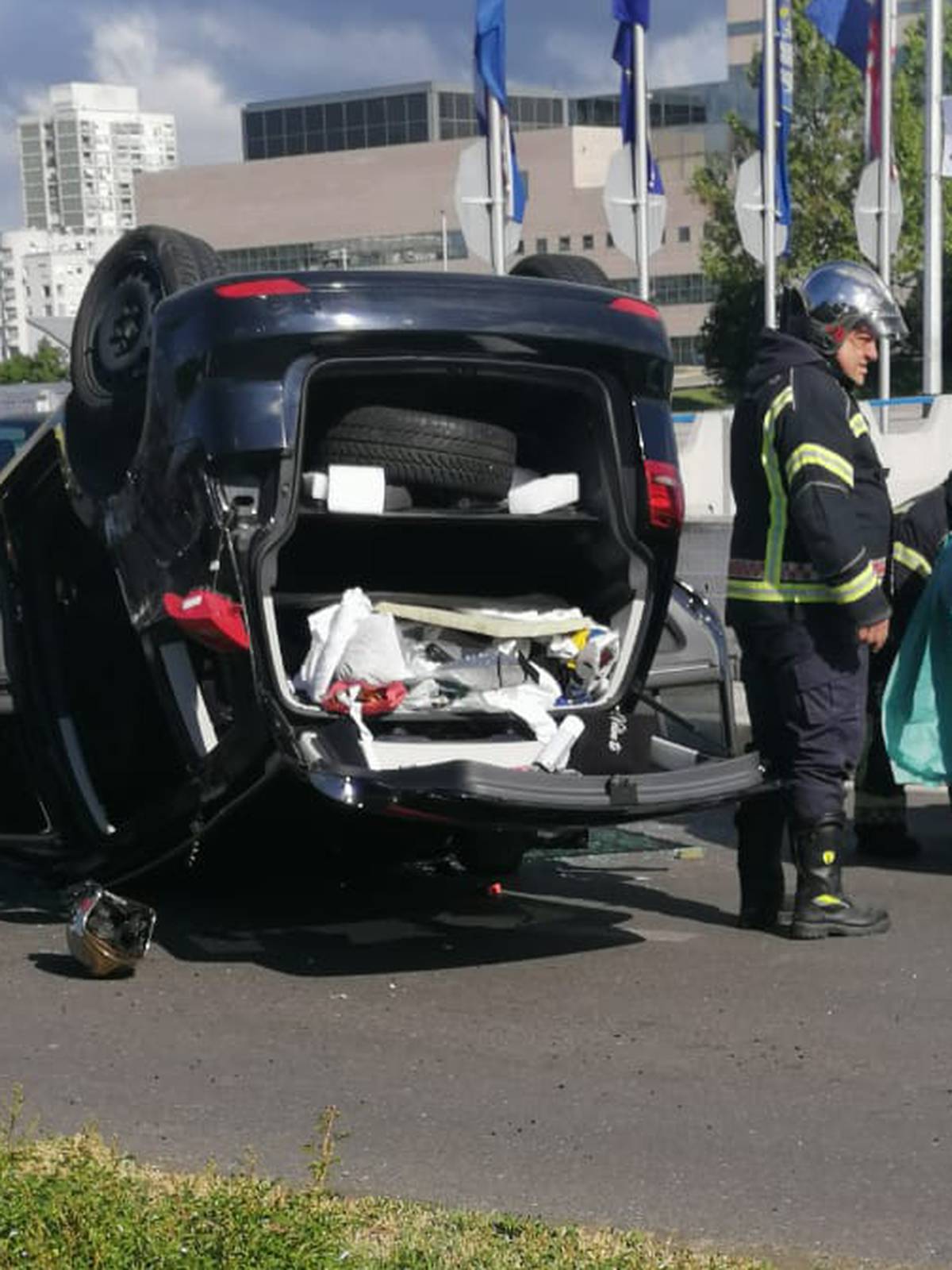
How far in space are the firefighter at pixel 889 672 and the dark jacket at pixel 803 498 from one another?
4.42 feet

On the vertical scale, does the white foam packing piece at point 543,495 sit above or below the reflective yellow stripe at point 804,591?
above

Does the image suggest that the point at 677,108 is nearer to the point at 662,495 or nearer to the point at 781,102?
the point at 781,102

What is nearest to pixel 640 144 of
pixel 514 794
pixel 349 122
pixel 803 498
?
pixel 803 498

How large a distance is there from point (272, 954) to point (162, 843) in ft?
1.58

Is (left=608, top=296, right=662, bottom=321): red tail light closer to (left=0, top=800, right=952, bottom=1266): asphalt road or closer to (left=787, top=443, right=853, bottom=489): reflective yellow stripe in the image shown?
(left=787, top=443, right=853, bottom=489): reflective yellow stripe

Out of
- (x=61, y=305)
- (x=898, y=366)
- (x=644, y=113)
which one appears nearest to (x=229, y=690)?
(x=644, y=113)

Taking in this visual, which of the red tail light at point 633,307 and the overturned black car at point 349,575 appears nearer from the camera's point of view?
the overturned black car at point 349,575

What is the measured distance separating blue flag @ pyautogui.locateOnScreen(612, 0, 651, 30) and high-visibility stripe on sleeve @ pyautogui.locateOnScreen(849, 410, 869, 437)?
22.3 m

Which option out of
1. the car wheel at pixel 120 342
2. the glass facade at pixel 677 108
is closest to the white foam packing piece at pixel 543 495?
the car wheel at pixel 120 342

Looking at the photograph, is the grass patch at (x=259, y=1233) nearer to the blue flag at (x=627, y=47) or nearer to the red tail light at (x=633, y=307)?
the red tail light at (x=633, y=307)

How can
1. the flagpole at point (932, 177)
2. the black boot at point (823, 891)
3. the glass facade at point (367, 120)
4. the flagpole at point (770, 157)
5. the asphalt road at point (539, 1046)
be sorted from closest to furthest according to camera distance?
the asphalt road at point (539, 1046)
the black boot at point (823, 891)
the flagpole at point (932, 177)
the flagpole at point (770, 157)
the glass facade at point (367, 120)

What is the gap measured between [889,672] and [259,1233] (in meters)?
4.78

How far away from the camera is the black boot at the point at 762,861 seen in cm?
700

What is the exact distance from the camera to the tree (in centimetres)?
5350
